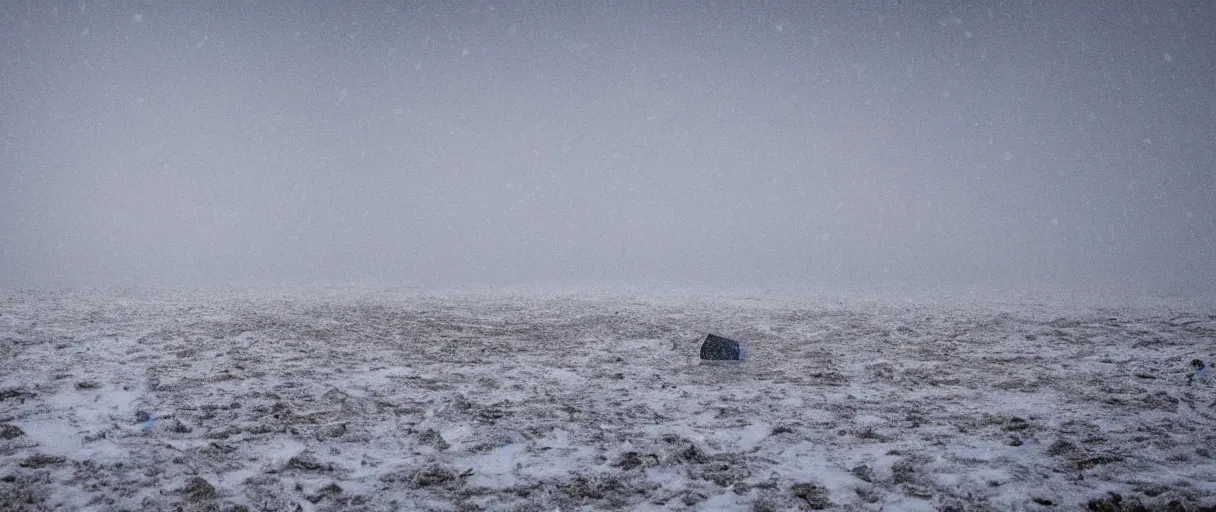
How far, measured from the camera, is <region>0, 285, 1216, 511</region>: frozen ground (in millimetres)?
3488

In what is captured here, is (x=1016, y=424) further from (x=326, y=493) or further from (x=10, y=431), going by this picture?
(x=10, y=431)

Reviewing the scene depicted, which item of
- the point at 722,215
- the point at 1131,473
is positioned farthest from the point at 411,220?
the point at 1131,473

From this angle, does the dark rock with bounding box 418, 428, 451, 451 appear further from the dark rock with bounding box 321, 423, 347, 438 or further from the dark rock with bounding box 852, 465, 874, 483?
the dark rock with bounding box 852, 465, 874, 483

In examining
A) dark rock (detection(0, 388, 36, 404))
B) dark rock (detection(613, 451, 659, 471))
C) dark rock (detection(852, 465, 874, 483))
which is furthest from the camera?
dark rock (detection(0, 388, 36, 404))

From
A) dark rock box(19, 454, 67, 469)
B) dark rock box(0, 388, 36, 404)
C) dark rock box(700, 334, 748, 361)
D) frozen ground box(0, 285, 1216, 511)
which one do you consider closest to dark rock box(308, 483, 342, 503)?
frozen ground box(0, 285, 1216, 511)

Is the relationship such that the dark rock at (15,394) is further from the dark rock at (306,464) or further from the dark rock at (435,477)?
the dark rock at (435,477)

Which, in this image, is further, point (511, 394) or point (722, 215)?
point (722, 215)

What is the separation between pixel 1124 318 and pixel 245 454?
14.5 m

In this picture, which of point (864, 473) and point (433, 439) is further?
point (433, 439)

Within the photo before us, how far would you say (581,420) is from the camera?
4988 millimetres

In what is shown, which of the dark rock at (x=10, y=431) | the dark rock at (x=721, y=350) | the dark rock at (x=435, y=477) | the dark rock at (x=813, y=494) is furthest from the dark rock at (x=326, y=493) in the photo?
the dark rock at (x=721, y=350)

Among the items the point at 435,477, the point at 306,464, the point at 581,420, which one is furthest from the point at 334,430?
the point at 581,420

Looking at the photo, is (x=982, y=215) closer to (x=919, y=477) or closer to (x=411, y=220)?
(x=411, y=220)

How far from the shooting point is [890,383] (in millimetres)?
6367
